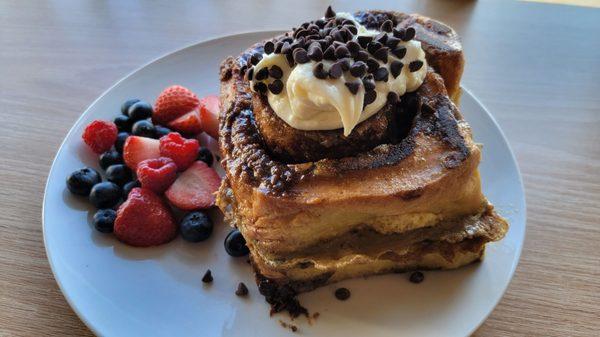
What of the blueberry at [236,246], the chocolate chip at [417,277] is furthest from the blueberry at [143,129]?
the chocolate chip at [417,277]

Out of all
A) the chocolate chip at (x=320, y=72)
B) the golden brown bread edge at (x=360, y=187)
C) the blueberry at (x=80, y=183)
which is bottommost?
the blueberry at (x=80, y=183)

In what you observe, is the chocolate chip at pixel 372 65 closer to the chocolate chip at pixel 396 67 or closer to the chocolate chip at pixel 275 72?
the chocolate chip at pixel 396 67

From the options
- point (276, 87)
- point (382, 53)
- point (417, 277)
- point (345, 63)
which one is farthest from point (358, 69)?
point (417, 277)

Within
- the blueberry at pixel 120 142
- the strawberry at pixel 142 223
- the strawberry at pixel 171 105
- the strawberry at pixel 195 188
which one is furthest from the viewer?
the strawberry at pixel 171 105

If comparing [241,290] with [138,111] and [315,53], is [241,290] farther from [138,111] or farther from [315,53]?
[138,111]

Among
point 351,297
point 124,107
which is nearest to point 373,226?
point 351,297

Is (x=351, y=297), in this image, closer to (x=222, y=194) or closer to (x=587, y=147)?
(x=222, y=194)

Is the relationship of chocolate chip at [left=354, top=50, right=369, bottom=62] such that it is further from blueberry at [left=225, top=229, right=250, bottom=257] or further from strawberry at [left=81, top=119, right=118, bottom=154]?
strawberry at [left=81, top=119, right=118, bottom=154]

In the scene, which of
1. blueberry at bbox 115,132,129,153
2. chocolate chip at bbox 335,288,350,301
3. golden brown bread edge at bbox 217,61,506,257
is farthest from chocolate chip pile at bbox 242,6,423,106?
blueberry at bbox 115,132,129,153
